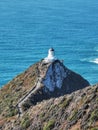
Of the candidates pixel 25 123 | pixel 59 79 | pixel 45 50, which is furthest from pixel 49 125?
pixel 45 50

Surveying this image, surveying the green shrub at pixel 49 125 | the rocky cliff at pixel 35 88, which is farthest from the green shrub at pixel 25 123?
the green shrub at pixel 49 125

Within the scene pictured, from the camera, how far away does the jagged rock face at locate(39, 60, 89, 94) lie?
236 ft

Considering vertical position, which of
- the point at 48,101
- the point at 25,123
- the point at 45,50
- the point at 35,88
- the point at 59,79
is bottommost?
the point at 25,123

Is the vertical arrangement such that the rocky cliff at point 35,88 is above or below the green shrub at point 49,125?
above

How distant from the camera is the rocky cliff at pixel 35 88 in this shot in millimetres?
64625

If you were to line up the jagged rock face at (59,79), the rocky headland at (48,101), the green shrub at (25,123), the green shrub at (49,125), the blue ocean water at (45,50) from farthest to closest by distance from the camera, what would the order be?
the blue ocean water at (45,50) → the jagged rock face at (59,79) → the green shrub at (25,123) → the green shrub at (49,125) → the rocky headland at (48,101)

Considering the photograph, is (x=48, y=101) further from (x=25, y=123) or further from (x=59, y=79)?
(x=59, y=79)

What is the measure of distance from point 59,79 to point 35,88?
6489 millimetres

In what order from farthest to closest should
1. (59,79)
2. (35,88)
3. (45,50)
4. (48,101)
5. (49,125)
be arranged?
(45,50) → (59,79) → (35,88) → (48,101) → (49,125)

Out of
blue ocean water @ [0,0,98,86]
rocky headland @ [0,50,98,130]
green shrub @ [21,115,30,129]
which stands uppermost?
blue ocean water @ [0,0,98,86]

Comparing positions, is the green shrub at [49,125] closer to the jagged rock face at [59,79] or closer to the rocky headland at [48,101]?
the rocky headland at [48,101]

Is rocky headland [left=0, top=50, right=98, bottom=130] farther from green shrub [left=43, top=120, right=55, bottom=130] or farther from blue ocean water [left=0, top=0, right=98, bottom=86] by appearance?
blue ocean water [left=0, top=0, right=98, bottom=86]

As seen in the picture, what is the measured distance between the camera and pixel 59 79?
74.2 metres

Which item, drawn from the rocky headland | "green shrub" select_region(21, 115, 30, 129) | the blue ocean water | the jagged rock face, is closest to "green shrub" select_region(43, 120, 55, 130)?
the rocky headland
